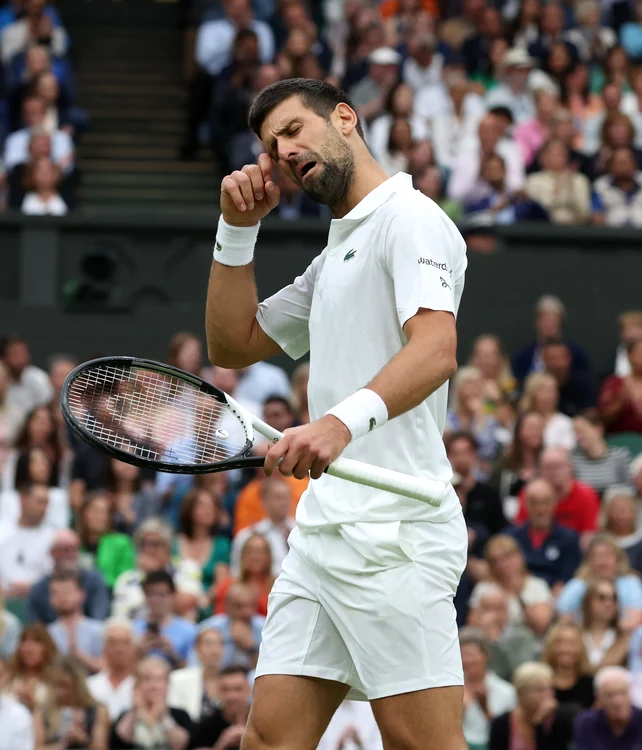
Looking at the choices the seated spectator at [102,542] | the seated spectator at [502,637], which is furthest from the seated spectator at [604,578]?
the seated spectator at [102,542]

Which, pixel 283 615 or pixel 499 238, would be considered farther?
pixel 499 238

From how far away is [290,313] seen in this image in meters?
4.85

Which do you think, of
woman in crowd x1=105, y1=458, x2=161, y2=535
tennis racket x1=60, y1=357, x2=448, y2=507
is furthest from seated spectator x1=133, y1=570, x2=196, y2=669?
tennis racket x1=60, y1=357, x2=448, y2=507

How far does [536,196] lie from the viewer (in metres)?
13.5

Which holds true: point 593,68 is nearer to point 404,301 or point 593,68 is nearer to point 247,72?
point 247,72

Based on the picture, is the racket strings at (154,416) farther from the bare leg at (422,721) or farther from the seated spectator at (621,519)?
the seated spectator at (621,519)

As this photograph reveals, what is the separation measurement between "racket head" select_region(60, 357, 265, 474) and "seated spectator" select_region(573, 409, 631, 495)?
6860 millimetres

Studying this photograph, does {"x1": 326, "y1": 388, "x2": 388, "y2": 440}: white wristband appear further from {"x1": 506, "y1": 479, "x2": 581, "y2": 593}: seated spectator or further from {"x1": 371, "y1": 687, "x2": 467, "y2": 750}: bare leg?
{"x1": 506, "y1": 479, "x2": 581, "y2": 593}: seated spectator

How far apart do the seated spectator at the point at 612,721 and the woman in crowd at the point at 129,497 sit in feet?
10.3

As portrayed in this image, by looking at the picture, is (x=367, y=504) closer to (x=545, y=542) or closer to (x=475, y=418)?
(x=545, y=542)

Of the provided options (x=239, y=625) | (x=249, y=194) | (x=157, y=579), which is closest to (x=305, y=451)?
(x=249, y=194)

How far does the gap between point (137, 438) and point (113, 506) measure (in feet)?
19.7

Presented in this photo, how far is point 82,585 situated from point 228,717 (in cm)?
143

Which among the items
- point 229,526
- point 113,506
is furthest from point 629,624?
→ point 113,506
